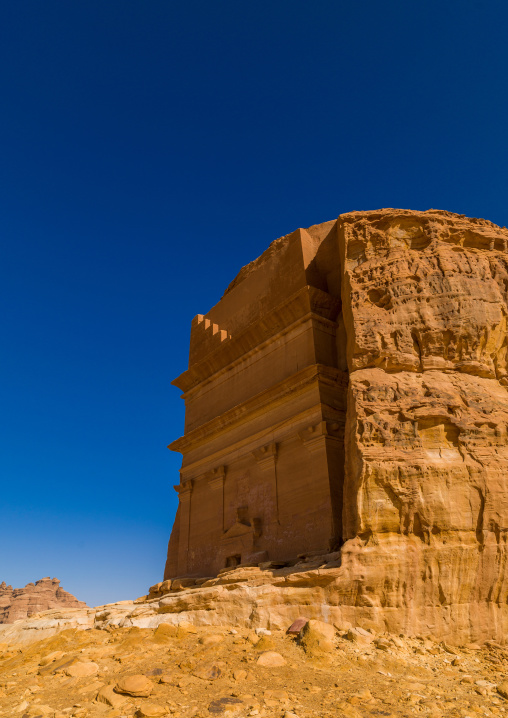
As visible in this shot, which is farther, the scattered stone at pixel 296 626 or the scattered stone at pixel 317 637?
the scattered stone at pixel 296 626

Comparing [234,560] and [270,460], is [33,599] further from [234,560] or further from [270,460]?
[270,460]

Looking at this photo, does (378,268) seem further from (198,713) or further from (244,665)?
(198,713)

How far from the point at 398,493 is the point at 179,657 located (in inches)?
176

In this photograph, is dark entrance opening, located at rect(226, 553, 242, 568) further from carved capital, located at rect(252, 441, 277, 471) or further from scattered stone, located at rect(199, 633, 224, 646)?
scattered stone, located at rect(199, 633, 224, 646)

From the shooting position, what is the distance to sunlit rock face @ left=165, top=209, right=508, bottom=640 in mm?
9617

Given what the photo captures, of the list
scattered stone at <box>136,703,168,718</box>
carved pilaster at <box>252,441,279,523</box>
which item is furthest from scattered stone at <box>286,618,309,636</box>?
carved pilaster at <box>252,441,279,523</box>

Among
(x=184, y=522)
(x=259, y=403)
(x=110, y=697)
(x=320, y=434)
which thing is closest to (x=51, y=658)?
(x=110, y=697)

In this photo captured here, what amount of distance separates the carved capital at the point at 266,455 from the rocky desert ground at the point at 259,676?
20.3 ft

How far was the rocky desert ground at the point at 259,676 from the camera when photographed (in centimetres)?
684

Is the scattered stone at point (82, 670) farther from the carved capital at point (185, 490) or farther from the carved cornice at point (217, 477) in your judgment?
the carved capital at point (185, 490)

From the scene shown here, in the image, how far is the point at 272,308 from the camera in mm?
18031

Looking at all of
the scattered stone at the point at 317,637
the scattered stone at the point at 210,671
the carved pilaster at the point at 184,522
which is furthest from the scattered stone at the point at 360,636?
the carved pilaster at the point at 184,522

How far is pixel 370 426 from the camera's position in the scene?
1084cm

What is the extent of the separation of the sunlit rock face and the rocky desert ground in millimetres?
782
